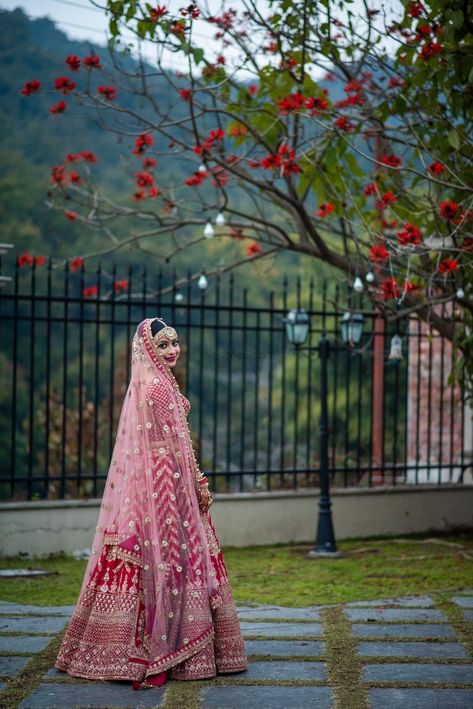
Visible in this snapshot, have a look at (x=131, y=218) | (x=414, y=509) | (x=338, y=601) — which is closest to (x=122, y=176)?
(x=131, y=218)

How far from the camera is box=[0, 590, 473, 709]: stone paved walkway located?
446 centimetres

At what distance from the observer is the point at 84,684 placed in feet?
15.5

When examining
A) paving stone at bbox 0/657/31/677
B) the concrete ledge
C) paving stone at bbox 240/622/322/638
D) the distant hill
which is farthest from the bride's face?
the distant hill

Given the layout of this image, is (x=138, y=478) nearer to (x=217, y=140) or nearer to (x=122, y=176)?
(x=217, y=140)

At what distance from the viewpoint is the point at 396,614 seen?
6.45 meters

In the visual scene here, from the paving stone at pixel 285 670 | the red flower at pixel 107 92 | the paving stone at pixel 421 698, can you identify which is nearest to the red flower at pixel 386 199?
the red flower at pixel 107 92

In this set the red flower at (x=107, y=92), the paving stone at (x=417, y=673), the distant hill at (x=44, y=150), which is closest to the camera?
the paving stone at (x=417, y=673)

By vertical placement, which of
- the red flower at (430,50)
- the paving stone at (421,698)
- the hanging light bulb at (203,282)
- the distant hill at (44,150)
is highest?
the distant hill at (44,150)

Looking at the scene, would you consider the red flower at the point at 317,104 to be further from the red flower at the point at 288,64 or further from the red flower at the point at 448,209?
the red flower at the point at 448,209

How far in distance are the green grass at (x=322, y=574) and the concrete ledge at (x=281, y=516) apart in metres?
0.16

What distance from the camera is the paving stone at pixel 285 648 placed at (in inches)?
210

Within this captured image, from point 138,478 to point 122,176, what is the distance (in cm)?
2579

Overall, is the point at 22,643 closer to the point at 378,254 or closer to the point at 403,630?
the point at 403,630

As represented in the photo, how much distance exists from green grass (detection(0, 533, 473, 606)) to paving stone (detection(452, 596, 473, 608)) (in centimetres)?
35
